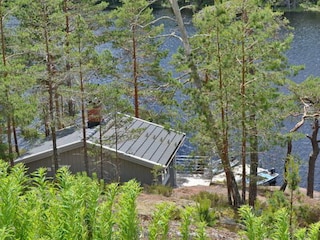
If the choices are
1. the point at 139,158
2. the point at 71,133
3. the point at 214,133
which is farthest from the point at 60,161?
the point at 214,133

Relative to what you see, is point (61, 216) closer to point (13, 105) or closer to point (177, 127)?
point (13, 105)

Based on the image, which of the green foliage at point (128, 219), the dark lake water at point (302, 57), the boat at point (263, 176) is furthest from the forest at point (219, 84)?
the green foliage at point (128, 219)

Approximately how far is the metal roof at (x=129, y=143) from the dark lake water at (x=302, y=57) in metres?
3.94

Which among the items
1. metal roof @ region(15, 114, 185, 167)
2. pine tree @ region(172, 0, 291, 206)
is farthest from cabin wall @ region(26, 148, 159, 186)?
pine tree @ region(172, 0, 291, 206)

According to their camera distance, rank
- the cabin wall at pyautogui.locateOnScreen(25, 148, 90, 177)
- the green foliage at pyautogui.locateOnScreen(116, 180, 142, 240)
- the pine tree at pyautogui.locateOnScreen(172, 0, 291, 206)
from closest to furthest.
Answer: the green foliage at pyautogui.locateOnScreen(116, 180, 142, 240) → the pine tree at pyautogui.locateOnScreen(172, 0, 291, 206) → the cabin wall at pyautogui.locateOnScreen(25, 148, 90, 177)

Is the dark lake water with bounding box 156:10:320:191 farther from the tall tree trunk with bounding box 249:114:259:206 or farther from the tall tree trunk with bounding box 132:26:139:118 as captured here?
the tall tree trunk with bounding box 132:26:139:118

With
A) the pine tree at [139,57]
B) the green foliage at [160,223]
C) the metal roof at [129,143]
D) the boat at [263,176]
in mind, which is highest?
the green foliage at [160,223]

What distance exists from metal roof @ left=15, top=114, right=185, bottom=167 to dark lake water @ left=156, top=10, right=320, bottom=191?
3941 mm

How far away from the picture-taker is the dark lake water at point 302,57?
85.9 ft

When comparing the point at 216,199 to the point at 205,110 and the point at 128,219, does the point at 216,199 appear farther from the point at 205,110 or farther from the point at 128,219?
the point at 128,219

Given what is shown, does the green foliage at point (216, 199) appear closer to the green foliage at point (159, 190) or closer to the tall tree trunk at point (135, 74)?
the green foliage at point (159, 190)

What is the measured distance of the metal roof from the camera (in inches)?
714

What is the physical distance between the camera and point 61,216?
4137 mm

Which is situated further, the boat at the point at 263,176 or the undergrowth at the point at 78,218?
the boat at the point at 263,176
